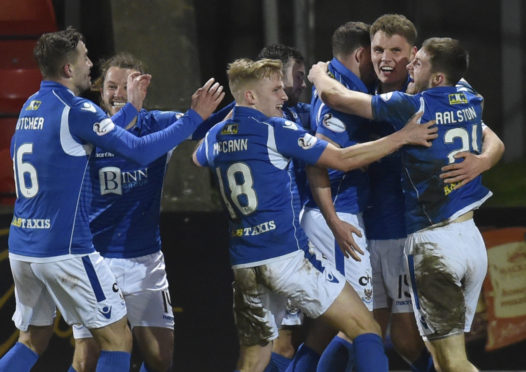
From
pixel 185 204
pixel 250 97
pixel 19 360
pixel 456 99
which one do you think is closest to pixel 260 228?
pixel 250 97

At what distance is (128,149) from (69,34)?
66 cm

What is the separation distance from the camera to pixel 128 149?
187 inches

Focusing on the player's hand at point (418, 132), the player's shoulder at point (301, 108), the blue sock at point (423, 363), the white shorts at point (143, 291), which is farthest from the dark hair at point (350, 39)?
the blue sock at point (423, 363)

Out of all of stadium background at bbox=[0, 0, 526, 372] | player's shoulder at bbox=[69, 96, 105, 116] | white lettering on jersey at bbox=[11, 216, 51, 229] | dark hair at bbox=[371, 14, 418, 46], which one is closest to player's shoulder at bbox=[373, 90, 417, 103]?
dark hair at bbox=[371, 14, 418, 46]

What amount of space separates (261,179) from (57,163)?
3.23 ft

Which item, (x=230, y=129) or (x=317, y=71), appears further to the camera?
(x=317, y=71)

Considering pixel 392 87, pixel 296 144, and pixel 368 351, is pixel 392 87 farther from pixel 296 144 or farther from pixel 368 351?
pixel 368 351

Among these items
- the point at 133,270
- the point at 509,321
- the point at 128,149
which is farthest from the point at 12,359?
the point at 509,321

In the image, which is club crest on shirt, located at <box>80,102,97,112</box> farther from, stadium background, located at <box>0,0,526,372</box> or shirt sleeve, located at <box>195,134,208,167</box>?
stadium background, located at <box>0,0,526,372</box>

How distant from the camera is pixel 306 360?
5383 millimetres

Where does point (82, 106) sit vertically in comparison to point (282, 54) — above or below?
below

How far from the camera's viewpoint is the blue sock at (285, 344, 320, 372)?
17.6ft

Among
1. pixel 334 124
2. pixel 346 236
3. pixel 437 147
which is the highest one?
pixel 334 124

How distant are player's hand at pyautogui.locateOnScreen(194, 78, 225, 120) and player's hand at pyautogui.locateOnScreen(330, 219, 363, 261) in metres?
0.86
